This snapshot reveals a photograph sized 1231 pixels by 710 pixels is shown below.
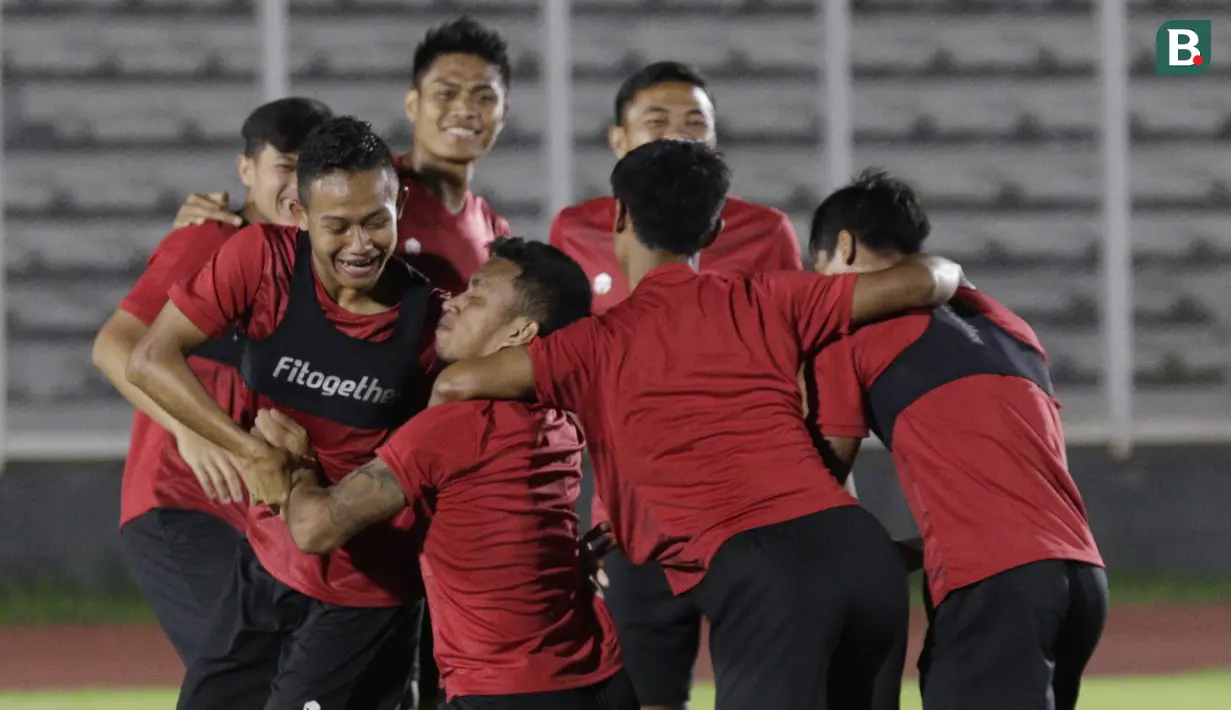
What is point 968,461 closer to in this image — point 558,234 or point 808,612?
point 808,612

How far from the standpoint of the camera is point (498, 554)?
11.8 feet

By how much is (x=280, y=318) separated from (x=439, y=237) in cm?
109

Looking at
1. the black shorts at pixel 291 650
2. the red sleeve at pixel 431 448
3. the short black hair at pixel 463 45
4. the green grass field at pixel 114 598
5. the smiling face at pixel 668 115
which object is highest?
the short black hair at pixel 463 45

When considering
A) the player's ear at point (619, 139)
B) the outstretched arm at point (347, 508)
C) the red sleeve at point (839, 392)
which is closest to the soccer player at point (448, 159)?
the player's ear at point (619, 139)

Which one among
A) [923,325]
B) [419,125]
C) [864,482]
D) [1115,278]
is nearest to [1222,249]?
[1115,278]

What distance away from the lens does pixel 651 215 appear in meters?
3.72

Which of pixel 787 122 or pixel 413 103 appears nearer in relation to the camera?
pixel 413 103

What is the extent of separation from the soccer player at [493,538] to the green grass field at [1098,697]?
306 cm

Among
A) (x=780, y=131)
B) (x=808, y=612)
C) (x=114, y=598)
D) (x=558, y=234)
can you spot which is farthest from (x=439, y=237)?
(x=780, y=131)

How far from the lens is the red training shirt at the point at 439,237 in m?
4.89

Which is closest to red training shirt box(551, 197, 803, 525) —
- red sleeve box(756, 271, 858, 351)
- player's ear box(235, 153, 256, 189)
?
player's ear box(235, 153, 256, 189)

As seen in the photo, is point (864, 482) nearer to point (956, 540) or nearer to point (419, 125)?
point (419, 125)

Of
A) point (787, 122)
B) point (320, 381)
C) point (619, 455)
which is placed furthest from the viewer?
point (787, 122)

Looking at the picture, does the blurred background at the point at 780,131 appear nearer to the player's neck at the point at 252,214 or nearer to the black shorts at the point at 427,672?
the player's neck at the point at 252,214
